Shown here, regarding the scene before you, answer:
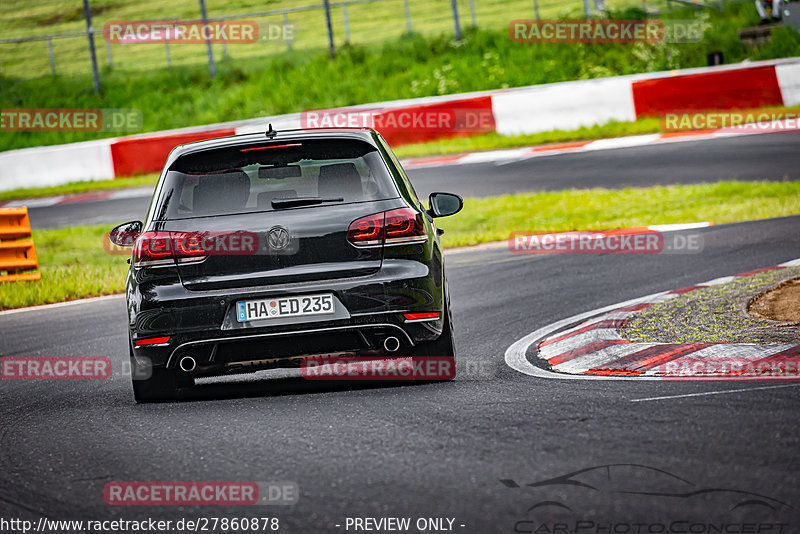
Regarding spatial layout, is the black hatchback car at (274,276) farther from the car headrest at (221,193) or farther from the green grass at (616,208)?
the green grass at (616,208)

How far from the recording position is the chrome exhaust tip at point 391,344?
260 inches

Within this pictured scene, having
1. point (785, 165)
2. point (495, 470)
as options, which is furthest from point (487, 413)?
point (785, 165)

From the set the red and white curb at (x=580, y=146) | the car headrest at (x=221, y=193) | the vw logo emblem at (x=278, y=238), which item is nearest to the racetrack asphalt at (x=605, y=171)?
the red and white curb at (x=580, y=146)

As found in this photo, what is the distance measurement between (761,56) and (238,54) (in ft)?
57.1

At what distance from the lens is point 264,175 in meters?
6.82

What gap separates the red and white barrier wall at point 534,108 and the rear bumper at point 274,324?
16153 millimetres

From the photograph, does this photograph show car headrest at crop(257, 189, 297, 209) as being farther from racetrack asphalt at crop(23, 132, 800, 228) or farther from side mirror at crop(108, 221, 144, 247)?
racetrack asphalt at crop(23, 132, 800, 228)

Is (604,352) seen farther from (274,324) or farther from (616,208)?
(616,208)

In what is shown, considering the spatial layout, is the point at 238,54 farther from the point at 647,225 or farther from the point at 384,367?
the point at 384,367

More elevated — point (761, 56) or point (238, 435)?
point (761, 56)

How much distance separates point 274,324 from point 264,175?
902 millimetres

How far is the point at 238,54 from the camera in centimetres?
3728

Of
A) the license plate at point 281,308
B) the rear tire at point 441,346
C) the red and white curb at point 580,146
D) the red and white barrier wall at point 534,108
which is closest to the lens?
the license plate at point 281,308

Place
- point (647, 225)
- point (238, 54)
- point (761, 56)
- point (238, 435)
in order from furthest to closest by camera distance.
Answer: point (238, 54), point (761, 56), point (647, 225), point (238, 435)
